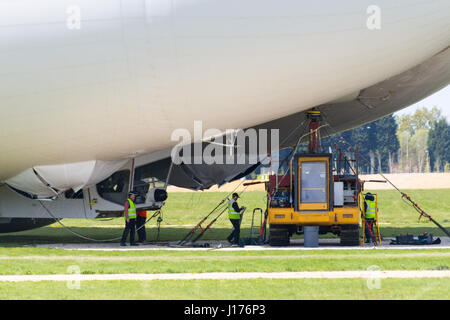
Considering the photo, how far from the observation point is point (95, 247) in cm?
2189

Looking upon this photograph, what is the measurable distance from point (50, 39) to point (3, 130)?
3.40 m

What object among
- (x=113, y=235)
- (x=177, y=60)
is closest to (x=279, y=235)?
(x=177, y=60)

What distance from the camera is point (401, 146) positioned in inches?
6245

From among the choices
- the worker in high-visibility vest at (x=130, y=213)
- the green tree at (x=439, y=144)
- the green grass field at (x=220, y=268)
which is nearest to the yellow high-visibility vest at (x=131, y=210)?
the worker in high-visibility vest at (x=130, y=213)

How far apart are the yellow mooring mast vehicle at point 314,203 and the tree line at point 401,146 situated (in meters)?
112

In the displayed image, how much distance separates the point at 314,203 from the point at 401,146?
470ft

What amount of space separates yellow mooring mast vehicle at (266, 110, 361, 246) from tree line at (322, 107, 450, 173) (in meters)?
112

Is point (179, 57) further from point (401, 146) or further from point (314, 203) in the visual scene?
point (401, 146)

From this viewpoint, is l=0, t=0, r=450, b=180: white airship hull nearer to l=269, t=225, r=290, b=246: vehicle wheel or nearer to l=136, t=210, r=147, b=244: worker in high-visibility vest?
l=269, t=225, r=290, b=246: vehicle wheel

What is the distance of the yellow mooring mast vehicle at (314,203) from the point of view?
2050 centimetres

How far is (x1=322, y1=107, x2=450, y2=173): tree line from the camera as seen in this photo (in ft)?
461

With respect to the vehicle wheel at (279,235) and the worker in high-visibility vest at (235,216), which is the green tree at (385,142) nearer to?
the worker in high-visibility vest at (235,216)

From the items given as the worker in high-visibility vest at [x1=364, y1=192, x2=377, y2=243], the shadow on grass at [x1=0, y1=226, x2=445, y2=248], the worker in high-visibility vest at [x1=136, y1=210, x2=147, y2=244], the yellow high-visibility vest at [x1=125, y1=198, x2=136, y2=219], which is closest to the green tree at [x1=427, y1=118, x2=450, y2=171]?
the shadow on grass at [x1=0, y1=226, x2=445, y2=248]
